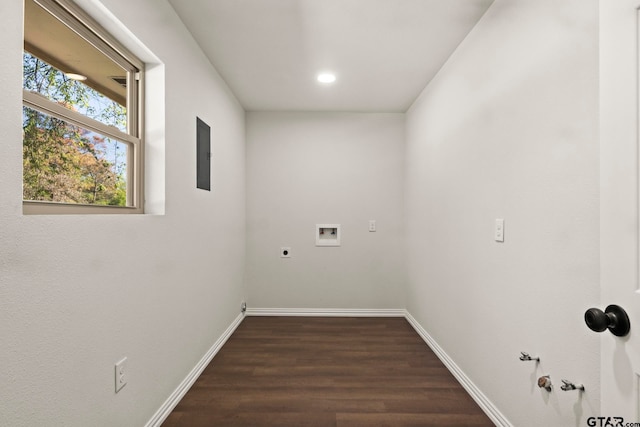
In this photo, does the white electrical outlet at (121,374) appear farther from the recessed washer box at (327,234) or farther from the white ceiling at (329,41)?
the recessed washer box at (327,234)

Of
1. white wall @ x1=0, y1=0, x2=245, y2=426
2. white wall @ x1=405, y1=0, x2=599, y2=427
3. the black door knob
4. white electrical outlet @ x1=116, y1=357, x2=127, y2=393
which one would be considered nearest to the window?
white wall @ x1=0, y1=0, x2=245, y2=426

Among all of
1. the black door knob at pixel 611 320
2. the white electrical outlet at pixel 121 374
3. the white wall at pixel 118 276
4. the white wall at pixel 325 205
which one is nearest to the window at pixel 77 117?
the white wall at pixel 118 276

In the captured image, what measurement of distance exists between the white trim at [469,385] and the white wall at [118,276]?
183cm

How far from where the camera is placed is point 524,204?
63.0 inches

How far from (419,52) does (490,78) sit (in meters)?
0.74

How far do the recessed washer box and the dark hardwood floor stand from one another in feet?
3.39

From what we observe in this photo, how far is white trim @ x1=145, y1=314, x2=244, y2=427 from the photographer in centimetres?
181

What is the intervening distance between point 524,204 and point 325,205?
2488mm

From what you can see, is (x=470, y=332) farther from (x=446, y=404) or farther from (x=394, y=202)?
(x=394, y=202)

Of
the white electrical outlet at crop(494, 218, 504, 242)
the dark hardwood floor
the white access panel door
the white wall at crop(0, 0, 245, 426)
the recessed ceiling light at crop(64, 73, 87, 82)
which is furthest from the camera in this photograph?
the dark hardwood floor

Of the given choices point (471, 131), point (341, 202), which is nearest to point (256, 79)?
point (341, 202)

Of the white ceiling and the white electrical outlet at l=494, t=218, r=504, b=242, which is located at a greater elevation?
the white ceiling

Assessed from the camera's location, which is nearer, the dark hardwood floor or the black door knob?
the black door knob

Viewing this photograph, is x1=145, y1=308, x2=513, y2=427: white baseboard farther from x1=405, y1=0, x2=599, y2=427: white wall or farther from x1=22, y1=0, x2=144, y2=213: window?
x1=22, y1=0, x2=144, y2=213: window
